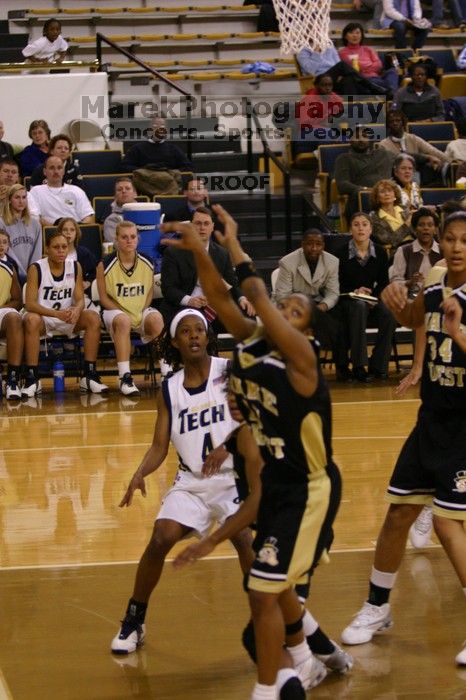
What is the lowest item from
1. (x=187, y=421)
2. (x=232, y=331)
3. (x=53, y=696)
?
(x=53, y=696)

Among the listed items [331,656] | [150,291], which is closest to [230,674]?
[331,656]

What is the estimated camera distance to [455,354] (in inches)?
188

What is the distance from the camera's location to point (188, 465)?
508 cm

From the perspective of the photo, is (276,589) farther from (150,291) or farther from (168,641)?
(150,291)

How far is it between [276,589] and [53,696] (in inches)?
39.8

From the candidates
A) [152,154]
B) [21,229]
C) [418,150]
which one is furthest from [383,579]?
[418,150]

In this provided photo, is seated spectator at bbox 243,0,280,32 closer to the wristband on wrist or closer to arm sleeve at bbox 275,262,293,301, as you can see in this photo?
arm sleeve at bbox 275,262,293,301

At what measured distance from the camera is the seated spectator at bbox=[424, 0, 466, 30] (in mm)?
17625

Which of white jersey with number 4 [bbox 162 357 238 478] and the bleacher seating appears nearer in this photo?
white jersey with number 4 [bbox 162 357 238 478]

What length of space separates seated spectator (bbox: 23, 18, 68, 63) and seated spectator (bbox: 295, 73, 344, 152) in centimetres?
304

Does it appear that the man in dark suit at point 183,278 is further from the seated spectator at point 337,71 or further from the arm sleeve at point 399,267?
the seated spectator at point 337,71

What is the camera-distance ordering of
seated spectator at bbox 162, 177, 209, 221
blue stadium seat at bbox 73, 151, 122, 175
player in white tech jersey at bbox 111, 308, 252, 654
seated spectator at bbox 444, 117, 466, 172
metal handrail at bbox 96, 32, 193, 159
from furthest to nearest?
metal handrail at bbox 96, 32, 193, 159 → seated spectator at bbox 444, 117, 466, 172 → blue stadium seat at bbox 73, 151, 122, 175 → seated spectator at bbox 162, 177, 209, 221 → player in white tech jersey at bbox 111, 308, 252, 654

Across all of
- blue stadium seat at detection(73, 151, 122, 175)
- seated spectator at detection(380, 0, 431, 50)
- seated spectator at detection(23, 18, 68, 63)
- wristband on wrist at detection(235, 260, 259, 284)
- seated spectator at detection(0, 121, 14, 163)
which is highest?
seated spectator at detection(380, 0, 431, 50)

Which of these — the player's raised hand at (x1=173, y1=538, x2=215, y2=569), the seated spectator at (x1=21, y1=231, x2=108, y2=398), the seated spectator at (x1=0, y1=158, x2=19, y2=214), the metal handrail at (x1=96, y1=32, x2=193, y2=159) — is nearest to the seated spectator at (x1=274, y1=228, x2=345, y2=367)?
the seated spectator at (x1=21, y1=231, x2=108, y2=398)
